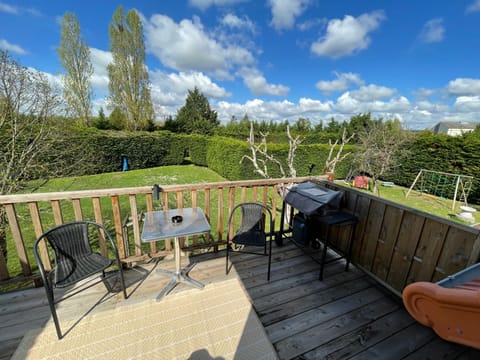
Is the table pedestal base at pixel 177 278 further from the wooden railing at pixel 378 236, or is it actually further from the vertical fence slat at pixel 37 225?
the vertical fence slat at pixel 37 225

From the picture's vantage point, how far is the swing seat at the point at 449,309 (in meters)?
0.41

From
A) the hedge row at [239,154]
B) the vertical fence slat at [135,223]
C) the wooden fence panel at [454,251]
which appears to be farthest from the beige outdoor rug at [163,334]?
the hedge row at [239,154]

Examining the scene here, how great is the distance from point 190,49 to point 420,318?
12.5 m

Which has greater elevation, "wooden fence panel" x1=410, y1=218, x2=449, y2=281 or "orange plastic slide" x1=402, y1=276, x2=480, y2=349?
"orange plastic slide" x1=402, y1=276, x2=480, y2=349

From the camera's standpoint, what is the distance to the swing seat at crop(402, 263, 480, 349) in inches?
15.9

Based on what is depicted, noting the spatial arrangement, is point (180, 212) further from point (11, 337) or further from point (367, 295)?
point (367, 295)

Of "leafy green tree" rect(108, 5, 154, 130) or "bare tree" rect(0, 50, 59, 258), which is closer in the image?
"bare tree" rect(0, 50, 59, 258)

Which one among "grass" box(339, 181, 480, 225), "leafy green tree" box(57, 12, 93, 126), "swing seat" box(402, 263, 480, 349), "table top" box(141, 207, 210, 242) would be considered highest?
"leafy green tree" box(57, 12, 93, 126)

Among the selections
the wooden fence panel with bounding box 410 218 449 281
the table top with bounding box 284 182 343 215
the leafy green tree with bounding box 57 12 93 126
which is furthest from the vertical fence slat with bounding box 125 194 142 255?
the leafy green tree with bounding box 57 12 93 126

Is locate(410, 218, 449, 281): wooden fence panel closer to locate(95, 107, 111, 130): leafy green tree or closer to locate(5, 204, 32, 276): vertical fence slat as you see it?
locate(5, 204, 32, 276): vertical fence slat

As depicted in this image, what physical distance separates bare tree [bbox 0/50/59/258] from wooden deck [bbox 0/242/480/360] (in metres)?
1.70

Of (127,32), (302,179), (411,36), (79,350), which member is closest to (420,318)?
(79,350)

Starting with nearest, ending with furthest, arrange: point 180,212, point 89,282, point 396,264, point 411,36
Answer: point 396,264 → point 89,282 → point 180,212 → point 411,36

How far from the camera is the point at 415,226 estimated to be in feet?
6.09
